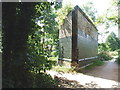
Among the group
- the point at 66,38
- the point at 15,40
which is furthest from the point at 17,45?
the point at 66,38

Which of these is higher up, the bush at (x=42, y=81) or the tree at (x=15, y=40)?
the tree at (x=15, y=40)

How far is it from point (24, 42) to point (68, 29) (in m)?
6.44

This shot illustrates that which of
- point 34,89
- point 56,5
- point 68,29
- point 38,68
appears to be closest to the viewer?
point 34,89

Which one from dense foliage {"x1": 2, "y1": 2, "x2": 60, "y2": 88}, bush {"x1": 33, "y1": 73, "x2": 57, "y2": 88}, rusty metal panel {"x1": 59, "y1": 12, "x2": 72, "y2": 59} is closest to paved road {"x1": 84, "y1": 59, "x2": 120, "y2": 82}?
rusty metal panel {"x1": 59, "y1": 12, "x2": 72, "y2": 59}

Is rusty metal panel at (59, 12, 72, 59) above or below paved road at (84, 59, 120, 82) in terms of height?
above

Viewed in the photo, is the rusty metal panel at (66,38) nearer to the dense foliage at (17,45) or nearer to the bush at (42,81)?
the bush at (42,81)

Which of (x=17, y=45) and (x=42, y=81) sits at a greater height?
(x=17, y=45)

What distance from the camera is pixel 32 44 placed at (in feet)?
9.62

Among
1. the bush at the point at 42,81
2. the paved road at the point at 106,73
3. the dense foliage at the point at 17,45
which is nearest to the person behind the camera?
the dense foliage at the point at 17,45

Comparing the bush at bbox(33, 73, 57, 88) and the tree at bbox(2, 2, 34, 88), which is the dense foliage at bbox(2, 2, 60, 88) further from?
the bush at bbox(33, 73, 57, 88)

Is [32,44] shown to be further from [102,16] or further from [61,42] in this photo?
[102,16]

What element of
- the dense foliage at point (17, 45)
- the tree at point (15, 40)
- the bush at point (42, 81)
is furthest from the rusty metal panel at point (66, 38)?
the tree at point (15, 40)

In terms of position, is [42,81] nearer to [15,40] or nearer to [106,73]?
[15,40]

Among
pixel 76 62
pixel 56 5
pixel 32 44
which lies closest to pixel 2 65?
pixel 32 44
